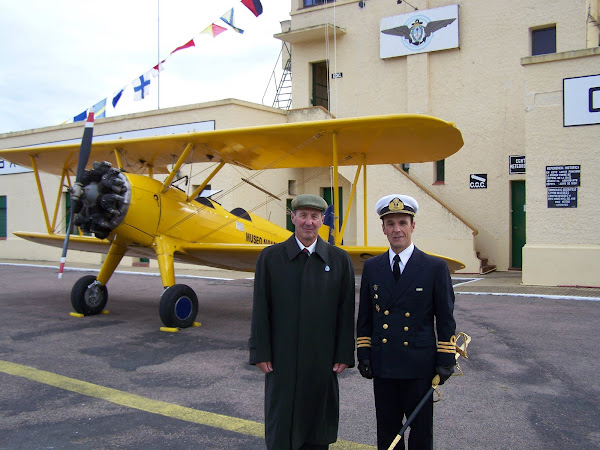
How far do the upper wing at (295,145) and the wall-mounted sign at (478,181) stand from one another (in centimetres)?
655

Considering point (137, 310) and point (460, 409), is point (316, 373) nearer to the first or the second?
point (460, 409)

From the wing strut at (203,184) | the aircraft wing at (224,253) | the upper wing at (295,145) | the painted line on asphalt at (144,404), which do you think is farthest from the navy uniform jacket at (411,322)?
the wing strut at (203,184)

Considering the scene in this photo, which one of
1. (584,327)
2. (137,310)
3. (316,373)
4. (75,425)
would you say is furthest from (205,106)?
(316,373)

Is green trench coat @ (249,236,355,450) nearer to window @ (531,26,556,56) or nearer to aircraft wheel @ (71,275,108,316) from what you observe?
aircraft wheel @ (71,275,108,316)

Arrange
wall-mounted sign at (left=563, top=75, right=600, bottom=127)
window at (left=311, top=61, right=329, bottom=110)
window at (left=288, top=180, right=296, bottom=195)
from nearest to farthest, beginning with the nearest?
wall-mounted sign at (left=563, top=75, right=600, bottom=127)
window at (left=288, top=180, right=296, bottom=195)
window at (left=311, top=61, right=329, bottom=110)

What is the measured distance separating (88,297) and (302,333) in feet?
21.9

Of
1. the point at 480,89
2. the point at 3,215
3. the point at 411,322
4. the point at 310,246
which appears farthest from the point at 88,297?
the point at 3,215

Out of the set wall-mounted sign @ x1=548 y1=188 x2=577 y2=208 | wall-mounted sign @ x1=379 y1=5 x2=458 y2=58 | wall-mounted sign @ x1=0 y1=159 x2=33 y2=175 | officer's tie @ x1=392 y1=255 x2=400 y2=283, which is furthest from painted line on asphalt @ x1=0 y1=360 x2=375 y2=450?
wall-mounted sign @ x1=0 y1=159 x2=33 y2=175

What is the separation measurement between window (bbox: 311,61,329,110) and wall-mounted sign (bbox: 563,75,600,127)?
916 centimetres

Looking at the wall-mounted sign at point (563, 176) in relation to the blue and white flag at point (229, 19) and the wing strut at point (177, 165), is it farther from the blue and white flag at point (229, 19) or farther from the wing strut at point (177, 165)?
the blue and white flag at point (229, 19)

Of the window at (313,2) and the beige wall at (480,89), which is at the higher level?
the window at (313,2)

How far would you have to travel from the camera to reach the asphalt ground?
3619mm

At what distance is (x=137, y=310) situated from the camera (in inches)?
356

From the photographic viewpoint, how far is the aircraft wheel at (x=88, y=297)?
8.33m
